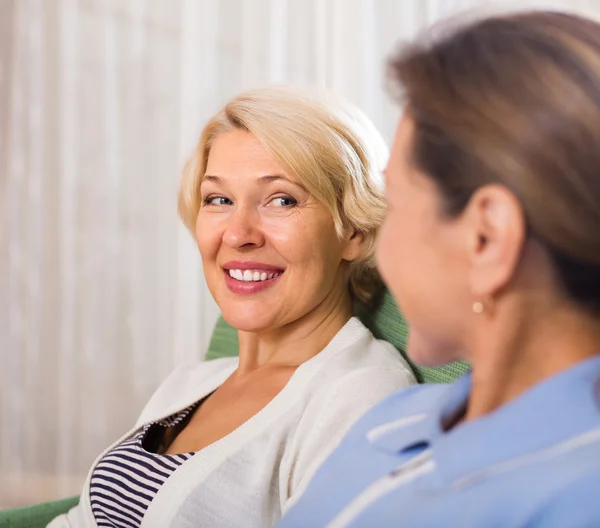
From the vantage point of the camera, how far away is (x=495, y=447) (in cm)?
70

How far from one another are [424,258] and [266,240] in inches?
29.6

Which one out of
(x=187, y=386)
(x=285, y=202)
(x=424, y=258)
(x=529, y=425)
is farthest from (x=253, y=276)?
(x=529, y=425)

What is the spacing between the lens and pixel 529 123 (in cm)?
70

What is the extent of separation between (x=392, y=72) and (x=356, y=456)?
0.40 meters

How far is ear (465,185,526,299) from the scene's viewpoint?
0.71 m

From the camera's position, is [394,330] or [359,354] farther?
[394,330]

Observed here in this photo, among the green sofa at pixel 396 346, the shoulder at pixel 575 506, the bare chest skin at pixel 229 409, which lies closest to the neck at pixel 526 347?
the shoulder at pixel 575 506

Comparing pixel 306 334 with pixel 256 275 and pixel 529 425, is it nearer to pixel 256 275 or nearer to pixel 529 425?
pixel 256 275

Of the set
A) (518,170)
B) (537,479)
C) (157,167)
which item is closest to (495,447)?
(537,479)

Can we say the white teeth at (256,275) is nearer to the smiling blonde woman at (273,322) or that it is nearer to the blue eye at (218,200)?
the smiling blonde woman at (273,322)

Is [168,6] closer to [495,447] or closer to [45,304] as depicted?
[45,304]

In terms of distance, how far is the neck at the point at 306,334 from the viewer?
1.59 meters

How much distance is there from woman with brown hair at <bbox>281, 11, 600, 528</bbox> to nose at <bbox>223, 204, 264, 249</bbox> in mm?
681

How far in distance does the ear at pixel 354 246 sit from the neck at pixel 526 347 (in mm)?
772
